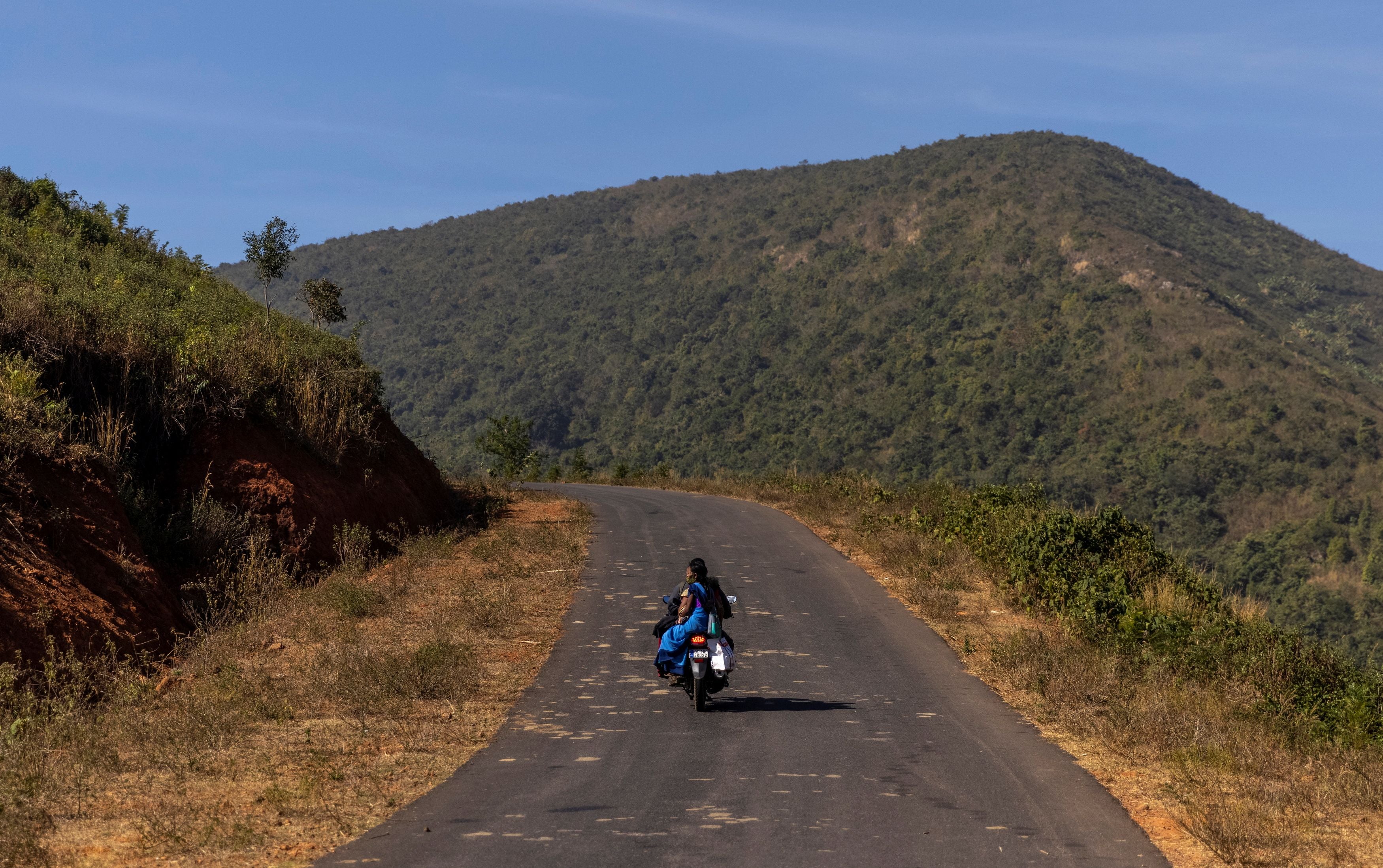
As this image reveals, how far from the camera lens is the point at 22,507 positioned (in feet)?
34.1

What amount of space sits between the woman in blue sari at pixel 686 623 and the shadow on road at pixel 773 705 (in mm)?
561

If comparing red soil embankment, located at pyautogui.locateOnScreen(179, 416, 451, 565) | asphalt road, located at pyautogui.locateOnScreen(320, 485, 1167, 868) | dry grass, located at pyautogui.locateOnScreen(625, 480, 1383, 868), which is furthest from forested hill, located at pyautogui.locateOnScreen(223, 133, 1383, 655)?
asphalt road, located at pyautogui.locateOnScreen(320, 485, 1167, 868)

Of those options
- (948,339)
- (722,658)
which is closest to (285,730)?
(722,658)

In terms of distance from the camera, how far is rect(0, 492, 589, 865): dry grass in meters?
6.31

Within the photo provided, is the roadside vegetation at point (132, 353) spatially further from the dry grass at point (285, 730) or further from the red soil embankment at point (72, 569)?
the dry grass at point (285, 730)

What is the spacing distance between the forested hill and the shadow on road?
46.6 meters

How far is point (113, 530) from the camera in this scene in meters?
11.6

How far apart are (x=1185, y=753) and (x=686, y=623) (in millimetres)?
4633

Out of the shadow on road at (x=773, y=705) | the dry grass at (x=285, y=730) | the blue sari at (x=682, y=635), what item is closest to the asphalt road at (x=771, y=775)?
the shadow on road at (x=773, y=705)

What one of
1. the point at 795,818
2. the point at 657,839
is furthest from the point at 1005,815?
the point at 657,839

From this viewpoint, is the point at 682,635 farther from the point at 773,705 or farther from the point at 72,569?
the point at 72,569

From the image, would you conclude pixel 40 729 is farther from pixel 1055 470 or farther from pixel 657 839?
pixel 1055 470

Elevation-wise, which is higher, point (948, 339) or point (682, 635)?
point (948, 339)

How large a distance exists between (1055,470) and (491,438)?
137 feet
